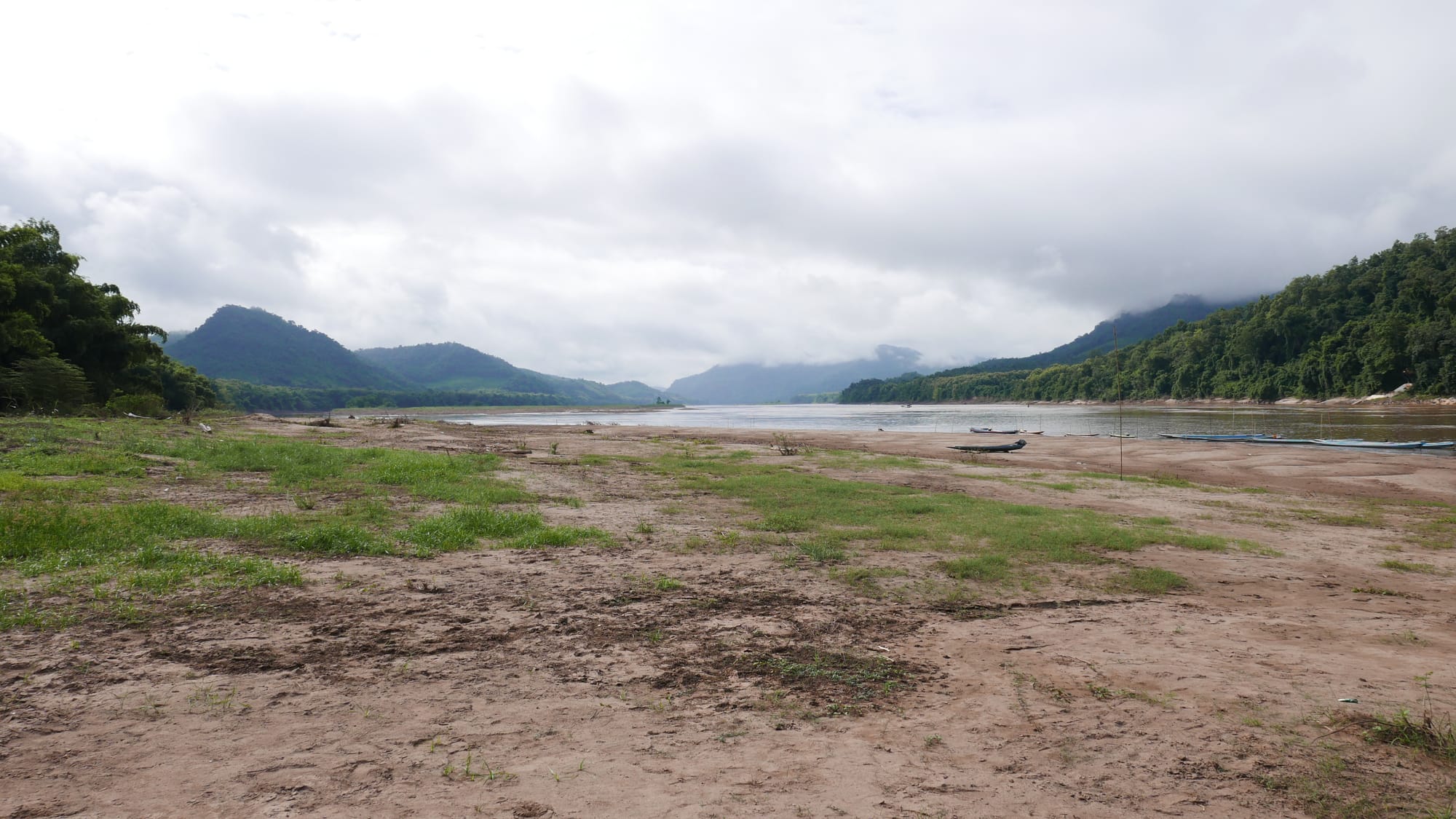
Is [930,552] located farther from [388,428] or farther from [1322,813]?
[388,428]

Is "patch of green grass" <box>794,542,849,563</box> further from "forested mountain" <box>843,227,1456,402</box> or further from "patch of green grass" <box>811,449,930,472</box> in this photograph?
"forested mountain" <box>843,227,1456,402</box>

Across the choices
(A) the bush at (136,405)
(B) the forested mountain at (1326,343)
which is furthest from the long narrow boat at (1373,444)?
(A) the bush at (136,405)

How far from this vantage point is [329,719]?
193 inches

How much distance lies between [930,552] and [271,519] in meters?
11.5

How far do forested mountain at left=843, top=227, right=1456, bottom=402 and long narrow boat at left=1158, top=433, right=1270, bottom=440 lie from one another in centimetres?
2436

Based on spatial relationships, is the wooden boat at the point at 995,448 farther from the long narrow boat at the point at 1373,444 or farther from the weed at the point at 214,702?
the weed at the point at 214,702

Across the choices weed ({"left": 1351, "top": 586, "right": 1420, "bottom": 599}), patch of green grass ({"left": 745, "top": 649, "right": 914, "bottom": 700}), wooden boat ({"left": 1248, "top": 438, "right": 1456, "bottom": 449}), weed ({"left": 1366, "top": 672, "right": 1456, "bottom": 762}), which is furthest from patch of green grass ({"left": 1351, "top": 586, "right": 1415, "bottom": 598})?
wooden boat ({"left": 1248, "top": 438, "right": 1456, "bottom": 449})

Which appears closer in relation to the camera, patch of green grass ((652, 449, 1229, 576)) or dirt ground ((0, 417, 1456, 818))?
dirt ground ((0, 417, 1456, 818))

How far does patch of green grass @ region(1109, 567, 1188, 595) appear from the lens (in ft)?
30.2

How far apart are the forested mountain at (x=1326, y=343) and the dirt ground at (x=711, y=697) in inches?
2985

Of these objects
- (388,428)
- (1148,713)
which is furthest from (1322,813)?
(388,428)

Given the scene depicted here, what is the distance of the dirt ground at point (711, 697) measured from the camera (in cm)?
409

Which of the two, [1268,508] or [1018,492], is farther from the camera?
[1018,492]

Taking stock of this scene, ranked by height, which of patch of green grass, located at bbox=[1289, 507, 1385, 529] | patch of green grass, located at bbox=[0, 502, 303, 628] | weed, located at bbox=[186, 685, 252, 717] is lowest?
patch of green grass, located at bbox=[1289, 507, 1385, 529]
